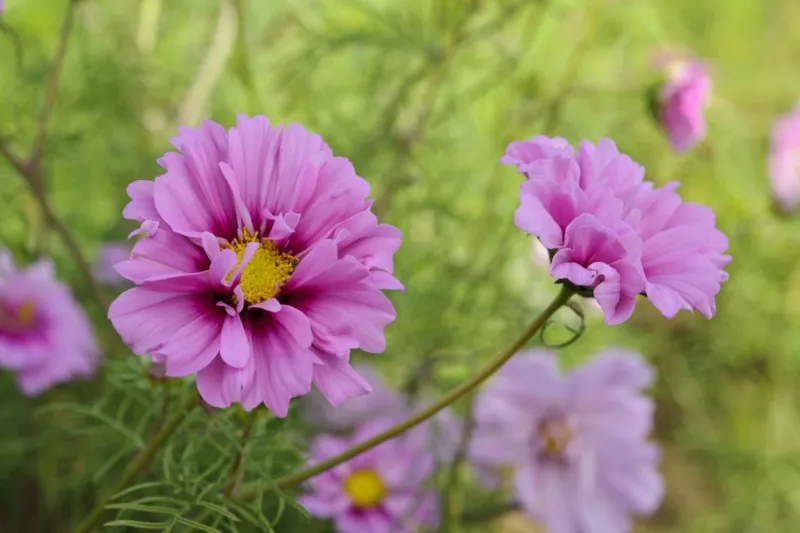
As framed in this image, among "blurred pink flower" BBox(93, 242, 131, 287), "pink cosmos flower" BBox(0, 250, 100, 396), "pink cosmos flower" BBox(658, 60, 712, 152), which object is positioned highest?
"pink cosmos flower" BBox(658, 60, 712, 152)

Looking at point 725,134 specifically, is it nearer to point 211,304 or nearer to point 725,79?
point 725,79

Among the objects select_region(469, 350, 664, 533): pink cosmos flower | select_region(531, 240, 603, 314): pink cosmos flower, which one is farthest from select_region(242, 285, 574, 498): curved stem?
select_region(531, 240, 603, 314): pink cosmos flower

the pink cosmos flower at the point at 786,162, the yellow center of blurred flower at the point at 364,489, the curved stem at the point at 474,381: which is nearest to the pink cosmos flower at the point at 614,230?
the curved stem at the point at 474,381

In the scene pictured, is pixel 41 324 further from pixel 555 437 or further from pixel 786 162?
pixel 786 162

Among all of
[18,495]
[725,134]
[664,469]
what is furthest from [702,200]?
[18,495]

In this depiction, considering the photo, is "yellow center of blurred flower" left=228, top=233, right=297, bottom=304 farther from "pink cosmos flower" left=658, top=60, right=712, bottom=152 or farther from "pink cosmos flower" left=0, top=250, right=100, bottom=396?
"pink cosmos flower" left=658, top=60, right=712, bottom=152

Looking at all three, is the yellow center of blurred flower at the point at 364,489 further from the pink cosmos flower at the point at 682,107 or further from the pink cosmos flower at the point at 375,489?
the pink cosmos flower at the point at 682,107

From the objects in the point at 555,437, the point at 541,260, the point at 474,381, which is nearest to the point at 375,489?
the point at 555,437
